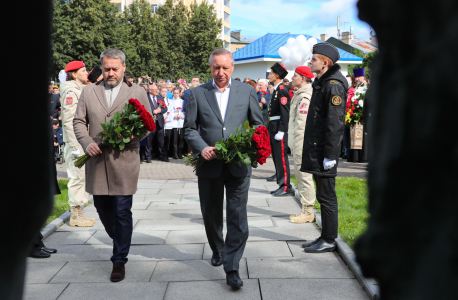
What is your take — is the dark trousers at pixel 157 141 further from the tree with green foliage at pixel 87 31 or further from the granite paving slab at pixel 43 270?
the tree with green foliage at pixel 87 31

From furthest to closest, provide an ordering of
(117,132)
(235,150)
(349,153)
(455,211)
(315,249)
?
(349,153), (315,249), (117,132), (235,150), (455,211)

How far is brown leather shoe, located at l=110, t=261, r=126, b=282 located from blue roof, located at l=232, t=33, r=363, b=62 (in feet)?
89.3

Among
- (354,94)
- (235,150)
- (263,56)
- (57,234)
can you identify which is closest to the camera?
(235,150)

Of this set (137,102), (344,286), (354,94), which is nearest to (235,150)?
(137,102)

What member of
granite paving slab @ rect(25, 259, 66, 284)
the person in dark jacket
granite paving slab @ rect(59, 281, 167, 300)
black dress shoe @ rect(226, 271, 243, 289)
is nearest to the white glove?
the person in dark jacket

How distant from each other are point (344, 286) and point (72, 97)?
4.37 metres

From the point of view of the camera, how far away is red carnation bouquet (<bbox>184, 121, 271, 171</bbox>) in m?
4.05

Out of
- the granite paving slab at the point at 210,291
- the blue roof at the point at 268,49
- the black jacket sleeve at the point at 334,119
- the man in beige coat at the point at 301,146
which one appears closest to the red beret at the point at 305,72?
the man in beige coat at the point at 301,146

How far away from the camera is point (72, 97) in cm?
636

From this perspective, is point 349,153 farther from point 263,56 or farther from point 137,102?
point 263,56

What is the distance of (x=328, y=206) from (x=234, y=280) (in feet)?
5.23

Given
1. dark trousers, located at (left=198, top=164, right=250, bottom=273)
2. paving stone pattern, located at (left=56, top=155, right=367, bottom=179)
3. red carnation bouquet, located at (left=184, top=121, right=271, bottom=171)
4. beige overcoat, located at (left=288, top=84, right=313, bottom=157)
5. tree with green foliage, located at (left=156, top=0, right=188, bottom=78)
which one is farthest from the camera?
tree with green foliage, located at (left=156, top=0, right=188, bottom=78)

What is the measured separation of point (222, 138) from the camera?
4.41 meters

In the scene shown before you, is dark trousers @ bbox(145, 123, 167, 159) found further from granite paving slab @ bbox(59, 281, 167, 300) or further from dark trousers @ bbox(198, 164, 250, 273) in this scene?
granite paving slab @ bbox(59, 281, 167, 300)
